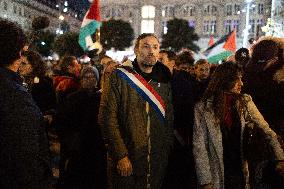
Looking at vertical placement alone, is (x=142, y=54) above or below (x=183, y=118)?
above

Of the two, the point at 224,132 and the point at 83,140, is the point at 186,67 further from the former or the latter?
the point at 224,132

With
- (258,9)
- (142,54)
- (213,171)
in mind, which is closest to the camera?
(213,171)

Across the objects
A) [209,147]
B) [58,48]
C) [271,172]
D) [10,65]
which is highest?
[58,48]

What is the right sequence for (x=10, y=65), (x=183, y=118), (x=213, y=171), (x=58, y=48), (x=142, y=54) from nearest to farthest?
1. (x=10, y=65)
2. (x=213, y=171)
3. (x=142, y=54)
4. (x=183, y=118)
5. (x=58, y=48)

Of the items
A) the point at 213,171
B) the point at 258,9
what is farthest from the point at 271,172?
the point at 258,9

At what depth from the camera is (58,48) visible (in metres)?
54.4

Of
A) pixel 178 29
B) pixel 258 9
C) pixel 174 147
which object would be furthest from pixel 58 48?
pixel 174 147

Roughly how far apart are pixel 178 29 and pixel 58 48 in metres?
17.3

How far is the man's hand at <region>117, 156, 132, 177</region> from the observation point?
3.51 meters

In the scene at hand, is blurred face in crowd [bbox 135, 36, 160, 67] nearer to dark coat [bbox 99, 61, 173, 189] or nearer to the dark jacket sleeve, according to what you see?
dark coat [bbox 99, 61, 173, 189]

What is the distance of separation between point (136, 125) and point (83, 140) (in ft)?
3.97

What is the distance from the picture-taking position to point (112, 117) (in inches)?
141

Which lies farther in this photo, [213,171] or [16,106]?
[213,171]

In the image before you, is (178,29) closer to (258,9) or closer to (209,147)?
(258,9)
